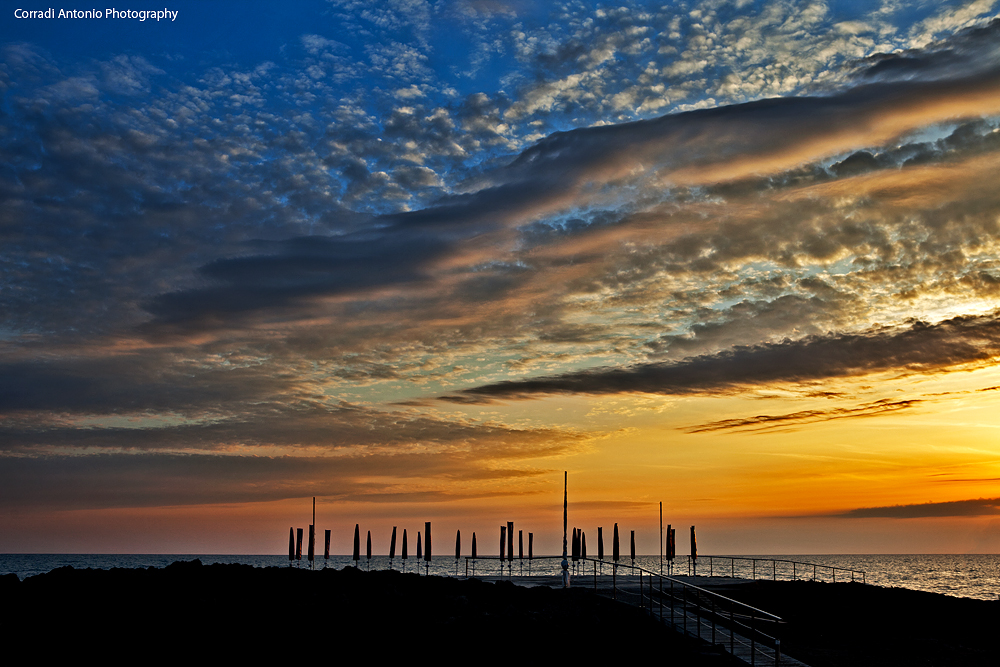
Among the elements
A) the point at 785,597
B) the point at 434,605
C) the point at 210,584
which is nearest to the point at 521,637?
the point at 434,605

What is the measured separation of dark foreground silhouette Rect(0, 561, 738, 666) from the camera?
1906 centimetres

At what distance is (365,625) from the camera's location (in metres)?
21.1

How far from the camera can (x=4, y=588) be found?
22.8 m

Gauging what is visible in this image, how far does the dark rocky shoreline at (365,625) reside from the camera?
63.3 ft

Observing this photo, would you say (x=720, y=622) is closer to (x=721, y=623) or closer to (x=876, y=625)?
(x=721, y=623)

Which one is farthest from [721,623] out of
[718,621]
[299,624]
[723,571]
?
[723,571]

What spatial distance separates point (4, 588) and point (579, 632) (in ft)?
54.2

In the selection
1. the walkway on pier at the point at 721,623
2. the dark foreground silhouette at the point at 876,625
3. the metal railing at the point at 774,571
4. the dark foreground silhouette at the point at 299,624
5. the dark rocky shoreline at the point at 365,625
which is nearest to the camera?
the walkway on pier at the point at 721,623

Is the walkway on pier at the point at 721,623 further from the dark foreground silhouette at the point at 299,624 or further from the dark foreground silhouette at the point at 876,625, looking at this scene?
the dark foreground silhouette at the point at 876,625

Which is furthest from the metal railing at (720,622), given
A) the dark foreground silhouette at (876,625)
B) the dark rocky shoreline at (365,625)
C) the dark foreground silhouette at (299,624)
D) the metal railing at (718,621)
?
the dark foreground silhouette at (876,625)

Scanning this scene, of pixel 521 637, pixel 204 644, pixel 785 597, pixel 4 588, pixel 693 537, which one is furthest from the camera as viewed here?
pixel 693 537

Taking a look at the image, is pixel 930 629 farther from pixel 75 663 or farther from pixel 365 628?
pixel 75 663

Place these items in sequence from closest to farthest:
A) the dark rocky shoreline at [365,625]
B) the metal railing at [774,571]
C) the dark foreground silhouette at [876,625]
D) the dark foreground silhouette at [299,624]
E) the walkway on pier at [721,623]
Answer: the walkway on pier at [721,623] → the dark foreground silhouette at [299,624] → the dark rocky shoreline at [365,625] → the dark foreground silhouette at [876,625] → the metal railing at [774,571]

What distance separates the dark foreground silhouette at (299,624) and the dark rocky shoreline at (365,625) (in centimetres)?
5
